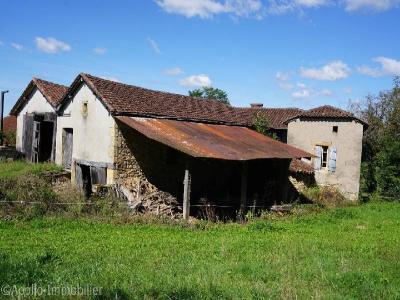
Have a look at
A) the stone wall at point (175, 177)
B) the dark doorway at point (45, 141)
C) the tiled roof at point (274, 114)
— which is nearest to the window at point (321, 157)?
the tiled roof at point (274, 114)

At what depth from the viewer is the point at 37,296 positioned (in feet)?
18.3

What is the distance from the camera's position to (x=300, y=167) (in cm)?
2278

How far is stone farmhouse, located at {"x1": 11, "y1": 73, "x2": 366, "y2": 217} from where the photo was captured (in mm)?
16016

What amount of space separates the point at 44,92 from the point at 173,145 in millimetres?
10309

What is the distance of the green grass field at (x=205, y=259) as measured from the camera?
6594 mm

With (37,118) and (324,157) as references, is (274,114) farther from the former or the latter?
(37,118)

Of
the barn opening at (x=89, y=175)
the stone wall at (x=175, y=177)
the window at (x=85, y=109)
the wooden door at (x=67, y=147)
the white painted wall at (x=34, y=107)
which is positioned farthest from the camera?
the white painted wall at (x=34, y=107)

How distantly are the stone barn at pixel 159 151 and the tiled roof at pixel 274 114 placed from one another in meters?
3.50

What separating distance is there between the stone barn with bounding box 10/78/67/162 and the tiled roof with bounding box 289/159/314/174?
1215cm

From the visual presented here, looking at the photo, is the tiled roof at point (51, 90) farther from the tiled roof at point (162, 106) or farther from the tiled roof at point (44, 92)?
the tiled roof at point (162, 106)

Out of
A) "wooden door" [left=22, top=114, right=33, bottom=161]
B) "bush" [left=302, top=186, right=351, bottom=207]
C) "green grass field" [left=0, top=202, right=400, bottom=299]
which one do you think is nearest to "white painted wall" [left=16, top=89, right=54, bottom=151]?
"wooden door" [left=22, top=114, right=33, bottom=161]

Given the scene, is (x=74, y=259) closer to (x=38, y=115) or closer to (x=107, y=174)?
(x=107, y=174)

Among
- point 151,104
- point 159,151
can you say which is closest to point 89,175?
point 159,151

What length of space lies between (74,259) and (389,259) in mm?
6659
